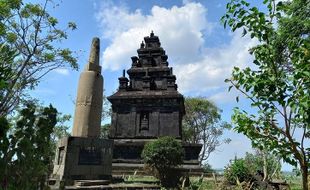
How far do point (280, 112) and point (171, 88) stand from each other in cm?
2465

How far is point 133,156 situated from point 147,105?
5.24 metres

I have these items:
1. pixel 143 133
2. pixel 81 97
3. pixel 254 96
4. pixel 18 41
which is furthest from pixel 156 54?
pixel 254 96

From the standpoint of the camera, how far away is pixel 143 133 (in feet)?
94.3

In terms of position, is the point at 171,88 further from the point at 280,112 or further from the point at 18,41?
the point at 280,112

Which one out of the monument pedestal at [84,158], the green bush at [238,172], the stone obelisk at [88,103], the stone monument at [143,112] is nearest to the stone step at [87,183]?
the monument pedestal at [84,158]

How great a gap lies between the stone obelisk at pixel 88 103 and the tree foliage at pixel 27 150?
435 inches

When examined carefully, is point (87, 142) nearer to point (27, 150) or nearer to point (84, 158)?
point (84, 158)

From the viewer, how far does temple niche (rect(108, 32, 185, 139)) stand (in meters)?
28.2

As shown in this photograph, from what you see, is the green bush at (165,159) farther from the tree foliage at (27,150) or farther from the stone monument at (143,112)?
the tree foliage at (27,150)

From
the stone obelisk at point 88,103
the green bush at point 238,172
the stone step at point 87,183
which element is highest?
the stone obelisk at point 88,103

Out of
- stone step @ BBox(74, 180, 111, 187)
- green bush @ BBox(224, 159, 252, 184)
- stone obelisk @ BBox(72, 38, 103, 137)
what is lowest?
stone step @ BBox(74, 180, 111, 187)

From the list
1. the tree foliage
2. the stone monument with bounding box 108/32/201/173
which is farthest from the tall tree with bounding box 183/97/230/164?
the tree foliage

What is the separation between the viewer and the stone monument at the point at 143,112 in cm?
2694

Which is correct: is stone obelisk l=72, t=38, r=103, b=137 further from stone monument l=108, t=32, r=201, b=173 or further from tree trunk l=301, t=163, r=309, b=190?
stone monument l=108, t=32, r=201, b=173
